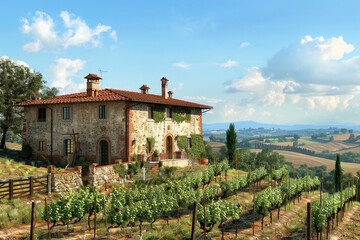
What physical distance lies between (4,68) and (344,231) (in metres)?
36.9

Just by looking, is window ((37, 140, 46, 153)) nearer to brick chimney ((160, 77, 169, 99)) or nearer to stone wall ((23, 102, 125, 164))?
stone wall ((23, 102, 125, 164))

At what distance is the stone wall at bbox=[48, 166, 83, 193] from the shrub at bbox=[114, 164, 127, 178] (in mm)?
3020

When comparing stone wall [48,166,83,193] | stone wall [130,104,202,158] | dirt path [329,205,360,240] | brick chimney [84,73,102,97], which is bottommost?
dirt path [329,205,360,240]

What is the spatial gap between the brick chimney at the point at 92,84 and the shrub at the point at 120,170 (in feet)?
26.2

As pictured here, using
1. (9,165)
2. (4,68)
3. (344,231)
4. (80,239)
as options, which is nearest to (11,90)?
(4,68)

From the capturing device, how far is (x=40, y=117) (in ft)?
96.9

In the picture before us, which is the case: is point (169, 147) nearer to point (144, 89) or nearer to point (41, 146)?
point (144, 89)

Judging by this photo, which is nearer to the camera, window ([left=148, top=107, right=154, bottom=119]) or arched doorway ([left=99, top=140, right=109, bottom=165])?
arched doorway ([left=99, top=140, right=109, bottom=165])

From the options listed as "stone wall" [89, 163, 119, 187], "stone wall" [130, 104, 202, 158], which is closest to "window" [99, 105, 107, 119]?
"stone wall" [130, 104, 202, 158]

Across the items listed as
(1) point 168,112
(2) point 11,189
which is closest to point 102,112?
(1) point 168,112

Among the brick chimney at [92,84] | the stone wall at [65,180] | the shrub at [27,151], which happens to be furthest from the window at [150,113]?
the shrub at [27,151]

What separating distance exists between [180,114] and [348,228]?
18.6 meters

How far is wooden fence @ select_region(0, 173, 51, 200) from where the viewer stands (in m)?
17.6

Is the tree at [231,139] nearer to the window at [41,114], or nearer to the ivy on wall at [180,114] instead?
the ivy on wall at [180,114]
